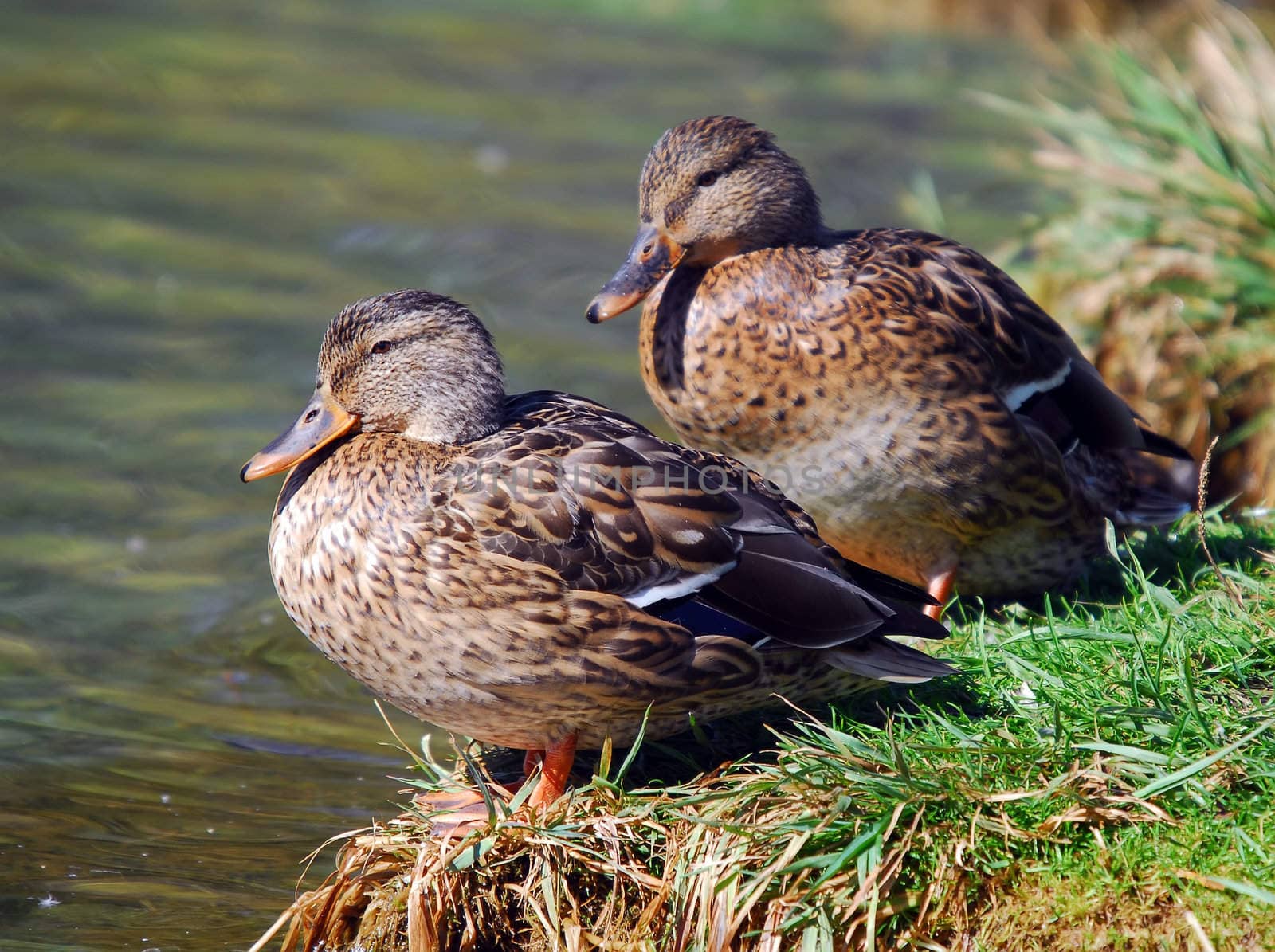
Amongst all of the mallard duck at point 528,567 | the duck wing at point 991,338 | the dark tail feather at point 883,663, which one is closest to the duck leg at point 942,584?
the duck wing at point 991,338

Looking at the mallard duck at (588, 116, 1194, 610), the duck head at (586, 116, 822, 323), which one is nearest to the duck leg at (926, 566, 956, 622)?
the mallard duck at (588, 116, 1194, 610)

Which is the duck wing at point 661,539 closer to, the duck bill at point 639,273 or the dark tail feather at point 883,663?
the dark tail feather at point 883,663

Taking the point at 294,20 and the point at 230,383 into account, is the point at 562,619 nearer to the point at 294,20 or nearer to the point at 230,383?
the point at 230,383

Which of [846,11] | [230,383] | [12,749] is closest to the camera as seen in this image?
[12,749]

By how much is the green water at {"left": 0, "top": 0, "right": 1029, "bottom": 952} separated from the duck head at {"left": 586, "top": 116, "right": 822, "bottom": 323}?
5.75 ft

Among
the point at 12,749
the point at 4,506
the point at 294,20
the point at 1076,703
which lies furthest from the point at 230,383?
the point at 294,20

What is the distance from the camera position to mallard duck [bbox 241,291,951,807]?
10.8 ft

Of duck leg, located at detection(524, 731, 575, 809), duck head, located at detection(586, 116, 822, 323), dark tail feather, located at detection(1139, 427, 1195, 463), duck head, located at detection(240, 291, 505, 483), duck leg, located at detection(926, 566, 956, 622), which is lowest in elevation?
duck leg, located at detection(926, 566, 956, 622)

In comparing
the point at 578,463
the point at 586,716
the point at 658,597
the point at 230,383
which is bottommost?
the point at 230,383

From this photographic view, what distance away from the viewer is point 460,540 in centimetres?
331

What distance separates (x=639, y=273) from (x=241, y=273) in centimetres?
486

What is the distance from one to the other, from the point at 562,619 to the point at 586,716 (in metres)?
0.24

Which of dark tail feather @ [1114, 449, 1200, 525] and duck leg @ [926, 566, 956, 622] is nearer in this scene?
duck leg @ [926, 566, 956, 622]

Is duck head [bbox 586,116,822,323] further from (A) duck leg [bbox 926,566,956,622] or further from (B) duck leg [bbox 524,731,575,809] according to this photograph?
(B) duck leg [bbox 524,731,575,809]
